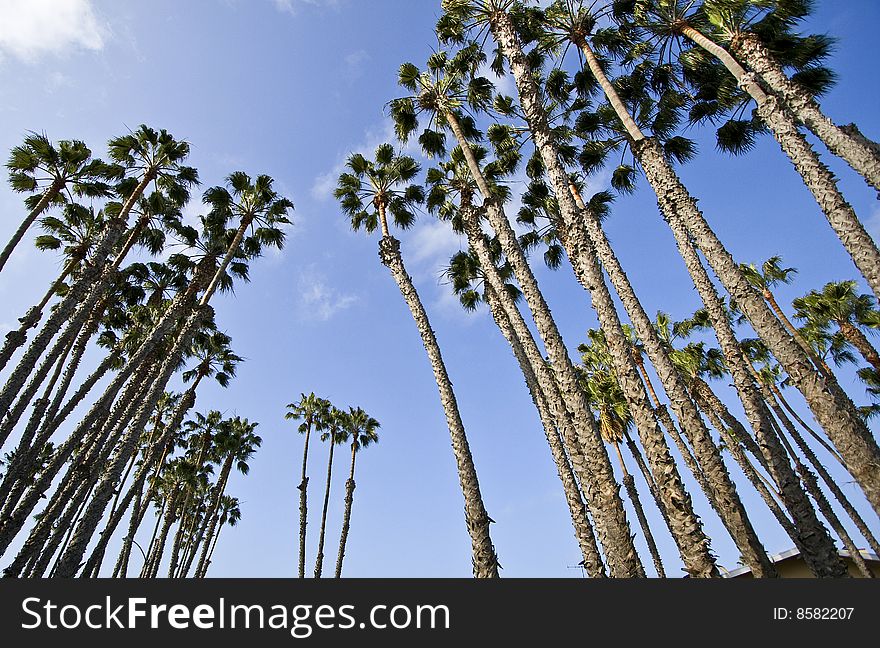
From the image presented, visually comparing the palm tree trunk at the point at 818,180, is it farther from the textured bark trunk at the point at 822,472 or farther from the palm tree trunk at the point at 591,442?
the textured bark trunk at the point at 822,472

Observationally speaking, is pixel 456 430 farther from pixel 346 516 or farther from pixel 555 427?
pixel 346 516

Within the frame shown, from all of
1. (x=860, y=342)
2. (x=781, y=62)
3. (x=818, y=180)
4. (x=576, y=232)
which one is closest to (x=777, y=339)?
(x=818, y=180)

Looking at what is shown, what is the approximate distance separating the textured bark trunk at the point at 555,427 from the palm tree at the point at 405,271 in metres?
2.23

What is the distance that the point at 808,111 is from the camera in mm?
10039

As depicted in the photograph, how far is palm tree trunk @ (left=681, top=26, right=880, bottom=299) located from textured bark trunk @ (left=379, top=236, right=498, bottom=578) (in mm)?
8923

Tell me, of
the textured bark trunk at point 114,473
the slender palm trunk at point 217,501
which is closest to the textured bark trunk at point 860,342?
the textured bark trunk at point 114,473

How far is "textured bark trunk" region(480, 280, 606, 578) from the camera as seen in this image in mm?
10413

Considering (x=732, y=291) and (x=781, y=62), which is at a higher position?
(x=781, y=62)

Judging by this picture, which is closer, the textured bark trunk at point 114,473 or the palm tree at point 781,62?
the palm tree at point 781,62

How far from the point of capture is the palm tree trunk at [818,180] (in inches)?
325

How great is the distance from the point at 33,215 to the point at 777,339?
22619 millimetres

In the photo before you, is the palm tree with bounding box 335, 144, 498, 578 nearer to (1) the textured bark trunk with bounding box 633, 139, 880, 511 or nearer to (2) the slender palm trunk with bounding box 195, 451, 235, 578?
(1) the textured bark trunk with bounding box 633, 139, 880, 511

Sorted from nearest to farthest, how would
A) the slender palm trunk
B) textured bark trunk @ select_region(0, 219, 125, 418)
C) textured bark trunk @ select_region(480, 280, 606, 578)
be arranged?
textured bark trunk @ select_region(480, 280, 606, 578)
textured bark trunk @ select_region(0, 219, 125, 418)
the slender palm trunk

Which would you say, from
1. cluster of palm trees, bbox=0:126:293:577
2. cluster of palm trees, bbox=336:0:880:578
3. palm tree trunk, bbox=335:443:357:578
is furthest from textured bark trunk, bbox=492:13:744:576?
palm tree trunk, bbox=335:443:357:578
